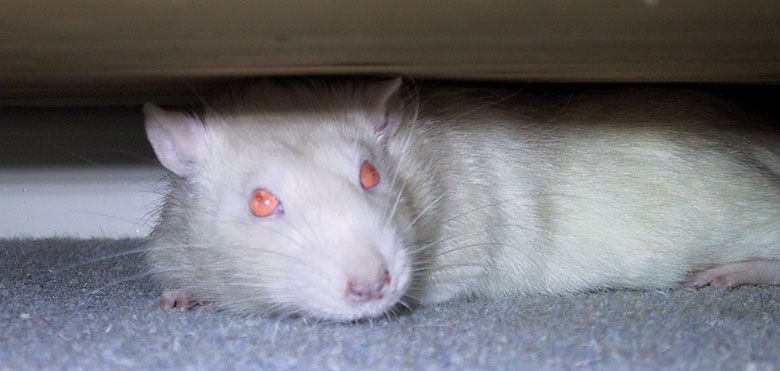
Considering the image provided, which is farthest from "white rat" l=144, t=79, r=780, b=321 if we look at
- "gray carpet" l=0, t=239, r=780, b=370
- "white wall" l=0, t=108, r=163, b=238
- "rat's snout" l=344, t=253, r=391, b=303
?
"white wall" l=0, t=108, r=163, b=238

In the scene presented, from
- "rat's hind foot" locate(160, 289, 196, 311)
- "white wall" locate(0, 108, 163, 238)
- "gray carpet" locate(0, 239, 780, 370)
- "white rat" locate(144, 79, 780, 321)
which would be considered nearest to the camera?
"gray carpet" locate(0, 239, 780, 370)

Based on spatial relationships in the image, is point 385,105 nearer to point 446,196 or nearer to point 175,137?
point 446,196

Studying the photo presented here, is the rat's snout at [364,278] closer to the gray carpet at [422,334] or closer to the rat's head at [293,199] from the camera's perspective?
the rat's head at [293,199]

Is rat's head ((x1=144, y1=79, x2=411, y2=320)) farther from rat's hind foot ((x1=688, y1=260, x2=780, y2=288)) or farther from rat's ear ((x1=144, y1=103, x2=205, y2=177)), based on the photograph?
rat's hind foot ((x1=688, y1=260, x2=780, y2=288))

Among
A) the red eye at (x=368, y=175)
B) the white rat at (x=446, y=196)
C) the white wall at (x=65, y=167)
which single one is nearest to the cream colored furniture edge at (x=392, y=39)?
the white rat at (x=446, y=196)

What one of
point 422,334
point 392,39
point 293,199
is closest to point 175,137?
point 293,199

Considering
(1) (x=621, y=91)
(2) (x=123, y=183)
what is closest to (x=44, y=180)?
(2) (x=123, y=183)

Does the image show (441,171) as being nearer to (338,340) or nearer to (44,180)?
(338,340)
